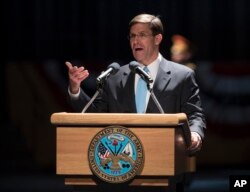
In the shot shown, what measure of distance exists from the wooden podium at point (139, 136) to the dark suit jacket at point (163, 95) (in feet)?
1.07

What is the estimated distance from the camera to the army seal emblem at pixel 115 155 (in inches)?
160

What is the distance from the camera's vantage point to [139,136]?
4059mm

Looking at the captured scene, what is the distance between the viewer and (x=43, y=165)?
33.7ft

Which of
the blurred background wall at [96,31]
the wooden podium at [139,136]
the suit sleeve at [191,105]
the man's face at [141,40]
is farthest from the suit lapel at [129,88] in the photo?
the blurred background wall at [96,31]

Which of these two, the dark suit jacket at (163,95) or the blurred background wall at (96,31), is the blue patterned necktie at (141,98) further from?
the blurred background wall at (96,31)

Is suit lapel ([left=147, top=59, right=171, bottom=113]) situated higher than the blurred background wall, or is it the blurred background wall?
the blurred background wall

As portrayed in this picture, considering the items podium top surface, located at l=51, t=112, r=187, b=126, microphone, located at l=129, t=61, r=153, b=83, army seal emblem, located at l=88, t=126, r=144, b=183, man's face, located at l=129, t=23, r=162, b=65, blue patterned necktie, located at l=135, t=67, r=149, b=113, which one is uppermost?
man's face, located at l=129, t=23, r=162, b=65

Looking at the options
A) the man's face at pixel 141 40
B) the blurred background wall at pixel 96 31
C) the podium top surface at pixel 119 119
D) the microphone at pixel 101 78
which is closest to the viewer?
the podium top surface at pixel 119 119

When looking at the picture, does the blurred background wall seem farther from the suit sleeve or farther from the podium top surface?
the podium top surface

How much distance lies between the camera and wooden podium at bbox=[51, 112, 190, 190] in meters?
4.03

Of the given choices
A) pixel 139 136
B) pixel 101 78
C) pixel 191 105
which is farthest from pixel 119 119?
pixel 191 105

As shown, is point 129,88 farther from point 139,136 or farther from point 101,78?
point 139,136

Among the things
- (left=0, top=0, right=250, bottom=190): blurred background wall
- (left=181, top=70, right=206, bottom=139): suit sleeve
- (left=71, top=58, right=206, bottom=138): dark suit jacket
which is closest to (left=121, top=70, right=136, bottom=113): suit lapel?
(left=71, top=58, right=206, bottom=138): dark suit jacket

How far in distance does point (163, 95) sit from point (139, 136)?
48 cm
